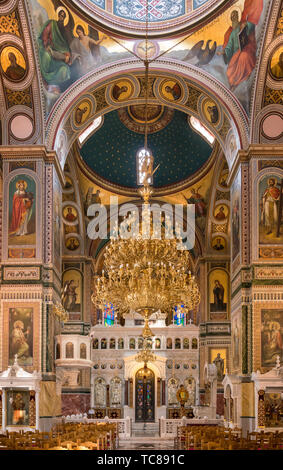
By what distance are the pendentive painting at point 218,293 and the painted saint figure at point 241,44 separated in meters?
12.2

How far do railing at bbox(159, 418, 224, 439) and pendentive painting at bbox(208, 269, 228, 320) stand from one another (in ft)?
21.2

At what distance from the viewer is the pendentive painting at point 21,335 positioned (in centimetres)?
1969

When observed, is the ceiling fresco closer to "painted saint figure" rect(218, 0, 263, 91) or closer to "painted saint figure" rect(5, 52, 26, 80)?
"painted saint figure" rect(218, 0, 263, 91)

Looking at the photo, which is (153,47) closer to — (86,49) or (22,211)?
(86,49)

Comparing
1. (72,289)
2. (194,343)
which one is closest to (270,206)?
(72,289)

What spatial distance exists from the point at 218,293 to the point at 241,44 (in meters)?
14.0

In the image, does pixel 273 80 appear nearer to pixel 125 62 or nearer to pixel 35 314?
pixel 125 62


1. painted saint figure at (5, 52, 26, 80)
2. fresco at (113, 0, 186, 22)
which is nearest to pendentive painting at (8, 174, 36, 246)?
painted saint figure at (5, 52, 26, 80)

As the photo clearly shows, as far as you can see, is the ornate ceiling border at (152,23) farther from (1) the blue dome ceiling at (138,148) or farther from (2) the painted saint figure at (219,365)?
(2) the painted saint figure at (219,365)

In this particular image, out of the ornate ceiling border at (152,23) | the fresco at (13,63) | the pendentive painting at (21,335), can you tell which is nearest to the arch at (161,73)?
the ornate ceiling border at (152,23)

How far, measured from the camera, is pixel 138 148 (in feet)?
104

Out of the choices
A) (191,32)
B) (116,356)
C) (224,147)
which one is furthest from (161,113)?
(116,356)

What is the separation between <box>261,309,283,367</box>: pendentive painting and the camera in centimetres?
1947
